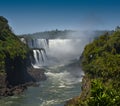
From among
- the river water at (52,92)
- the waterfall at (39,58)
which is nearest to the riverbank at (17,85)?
the river water at (52,92)

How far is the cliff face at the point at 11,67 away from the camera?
7618 centimetres

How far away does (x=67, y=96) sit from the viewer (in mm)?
68562

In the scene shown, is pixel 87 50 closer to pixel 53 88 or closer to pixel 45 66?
pixel 53 88

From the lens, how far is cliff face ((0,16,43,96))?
2999 inches

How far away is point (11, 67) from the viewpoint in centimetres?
8325

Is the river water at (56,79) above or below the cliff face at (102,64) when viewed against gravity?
below

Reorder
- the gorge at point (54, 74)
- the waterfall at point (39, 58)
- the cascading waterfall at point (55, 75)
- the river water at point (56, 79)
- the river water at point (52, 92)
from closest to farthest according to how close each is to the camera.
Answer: the river water at point (52, 92)
the river water at point (56, 79)
the cascading waterfall at point (55, 75)
the gorge at point (54, 74)
the waterfall at point (39, 58)

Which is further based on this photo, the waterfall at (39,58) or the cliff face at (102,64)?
the waterfall at (39,58)

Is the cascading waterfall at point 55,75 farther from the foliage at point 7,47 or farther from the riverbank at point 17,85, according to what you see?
the foliage at point 7,47

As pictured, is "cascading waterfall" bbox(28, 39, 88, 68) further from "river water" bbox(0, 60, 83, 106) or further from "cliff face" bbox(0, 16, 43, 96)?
"cliff face" bbox(0, 16, 43, 96)

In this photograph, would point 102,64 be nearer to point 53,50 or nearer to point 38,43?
point 38,43

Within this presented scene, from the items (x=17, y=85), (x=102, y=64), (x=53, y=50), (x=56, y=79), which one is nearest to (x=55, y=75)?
(x=56, y=79)

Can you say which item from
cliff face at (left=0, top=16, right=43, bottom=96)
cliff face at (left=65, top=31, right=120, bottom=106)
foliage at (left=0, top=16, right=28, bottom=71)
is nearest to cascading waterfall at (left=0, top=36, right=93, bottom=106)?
cliff face at (left=0, top=16, right=43, bottom=96)

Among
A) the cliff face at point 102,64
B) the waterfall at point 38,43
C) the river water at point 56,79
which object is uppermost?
the cliff face at point 102,64
